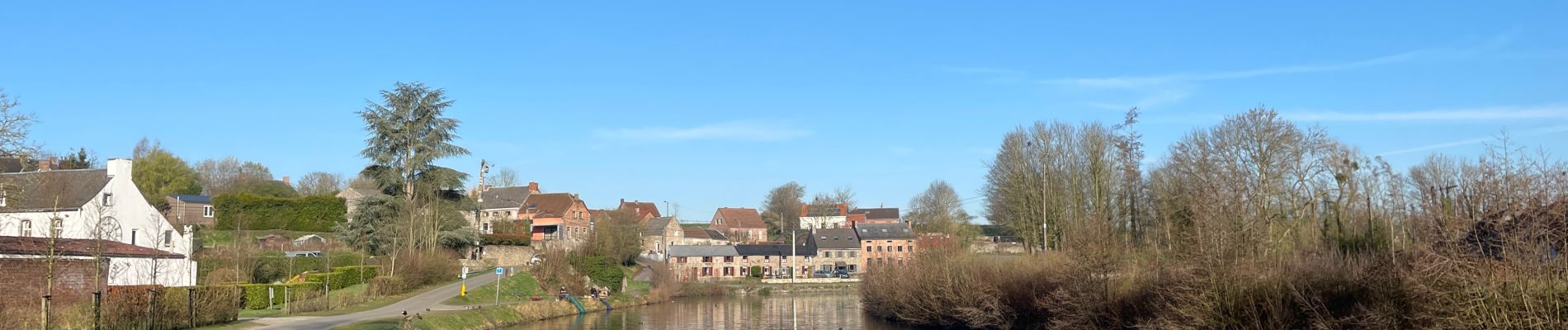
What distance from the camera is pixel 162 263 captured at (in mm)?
34500

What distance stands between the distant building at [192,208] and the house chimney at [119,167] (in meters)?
28.1

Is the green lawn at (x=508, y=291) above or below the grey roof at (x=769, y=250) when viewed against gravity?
→ below

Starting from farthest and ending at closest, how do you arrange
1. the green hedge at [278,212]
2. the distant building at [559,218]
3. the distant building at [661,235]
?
the distant building at [661,235], the distant building at [559,218], the green hedge at [278,212]

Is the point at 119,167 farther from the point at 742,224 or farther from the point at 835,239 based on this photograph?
the point at 742,224

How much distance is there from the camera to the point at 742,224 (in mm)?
118062

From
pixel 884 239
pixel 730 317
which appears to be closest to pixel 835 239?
pixel 884 239

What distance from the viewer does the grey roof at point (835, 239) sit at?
87750 mm

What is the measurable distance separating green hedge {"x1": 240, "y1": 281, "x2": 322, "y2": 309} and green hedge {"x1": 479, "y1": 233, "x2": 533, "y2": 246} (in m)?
23.9

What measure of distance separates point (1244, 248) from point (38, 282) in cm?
2633

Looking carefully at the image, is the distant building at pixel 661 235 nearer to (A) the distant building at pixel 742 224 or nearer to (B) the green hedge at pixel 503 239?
(A) the distant building at pixel 742 224

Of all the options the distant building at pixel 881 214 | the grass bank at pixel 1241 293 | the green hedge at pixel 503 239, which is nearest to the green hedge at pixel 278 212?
the green hedge at pixel 503 239

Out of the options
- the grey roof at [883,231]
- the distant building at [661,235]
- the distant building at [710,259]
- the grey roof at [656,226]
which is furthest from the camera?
the grey roof at [656,226]

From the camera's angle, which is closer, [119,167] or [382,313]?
[382,313]

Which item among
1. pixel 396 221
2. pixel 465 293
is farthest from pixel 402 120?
pixel 465 293
